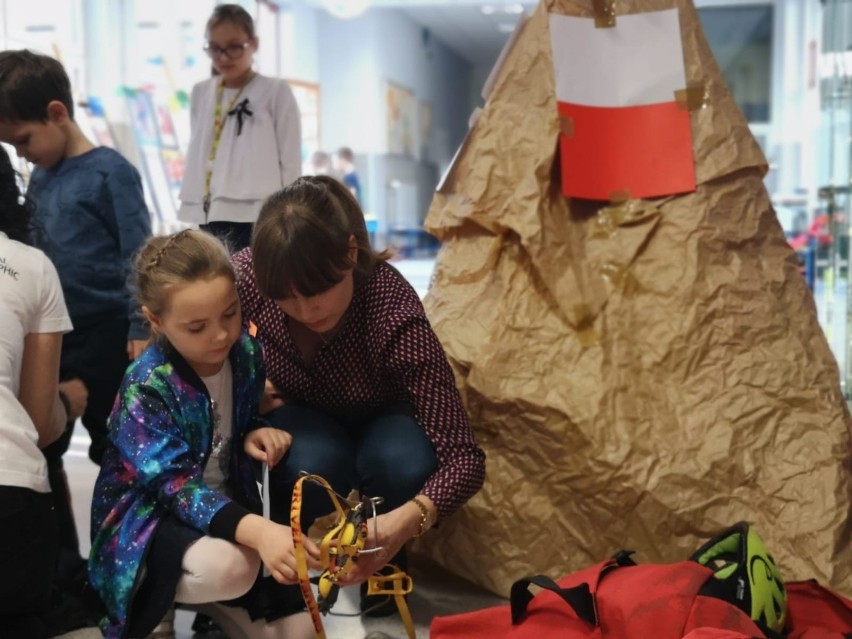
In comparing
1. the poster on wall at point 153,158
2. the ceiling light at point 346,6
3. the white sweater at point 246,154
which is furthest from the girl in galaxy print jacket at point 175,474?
the ceiling light at point 346,6

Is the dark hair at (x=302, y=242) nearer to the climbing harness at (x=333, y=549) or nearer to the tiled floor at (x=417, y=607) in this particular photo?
the climbing harness at (x=333, y=549)

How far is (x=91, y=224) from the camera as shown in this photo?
1.70 metres

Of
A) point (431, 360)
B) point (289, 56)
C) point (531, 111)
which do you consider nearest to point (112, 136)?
point (289, 56)

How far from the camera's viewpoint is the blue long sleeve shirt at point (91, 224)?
66.1 inches

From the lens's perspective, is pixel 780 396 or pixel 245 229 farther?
pixel 245 229

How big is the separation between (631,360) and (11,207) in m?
0.96

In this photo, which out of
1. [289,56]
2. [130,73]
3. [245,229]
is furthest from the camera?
[289,56]

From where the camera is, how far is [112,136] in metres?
4.02

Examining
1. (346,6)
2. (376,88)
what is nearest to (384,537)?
(346,6)

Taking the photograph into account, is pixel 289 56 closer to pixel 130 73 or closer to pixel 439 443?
pixel 130 73

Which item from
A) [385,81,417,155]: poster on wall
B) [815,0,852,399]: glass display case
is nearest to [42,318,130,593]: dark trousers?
[815,0,852,399]: glass display case

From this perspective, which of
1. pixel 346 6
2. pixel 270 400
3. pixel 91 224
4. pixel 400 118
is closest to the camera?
pixel 270 400

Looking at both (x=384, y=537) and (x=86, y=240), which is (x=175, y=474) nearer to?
(x=384, y=537)

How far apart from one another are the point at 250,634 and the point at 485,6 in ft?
21.2
